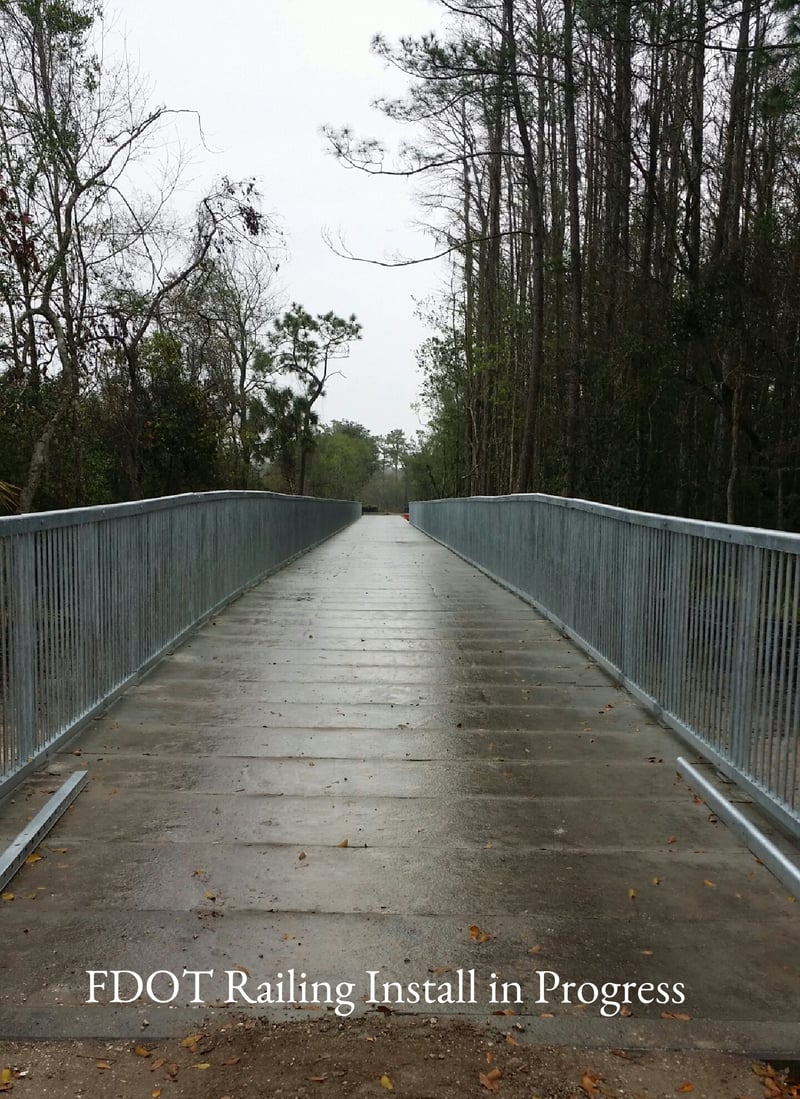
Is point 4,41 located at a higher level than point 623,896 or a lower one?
higher

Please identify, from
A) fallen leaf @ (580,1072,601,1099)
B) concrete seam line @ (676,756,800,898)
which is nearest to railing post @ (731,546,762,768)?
concrete seam line @ (676,756,800,898)

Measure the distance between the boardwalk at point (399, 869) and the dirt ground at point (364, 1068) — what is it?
74 mm

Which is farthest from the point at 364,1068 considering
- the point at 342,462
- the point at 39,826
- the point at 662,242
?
the point at 342,462

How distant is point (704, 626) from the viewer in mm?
4656

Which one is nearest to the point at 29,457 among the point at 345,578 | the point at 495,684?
the point at 345,578

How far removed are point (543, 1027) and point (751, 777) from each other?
6.19 feet

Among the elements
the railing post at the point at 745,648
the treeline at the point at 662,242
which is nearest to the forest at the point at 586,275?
the treeline at the point at 662,242

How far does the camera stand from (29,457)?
16359 millimetres

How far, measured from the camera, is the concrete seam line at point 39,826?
11.0 feet

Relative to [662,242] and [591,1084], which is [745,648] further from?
[662,242]

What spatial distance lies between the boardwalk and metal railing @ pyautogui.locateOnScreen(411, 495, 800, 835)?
0.85 ft

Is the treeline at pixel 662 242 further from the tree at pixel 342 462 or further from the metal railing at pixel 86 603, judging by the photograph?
the tree at pixel 342 462

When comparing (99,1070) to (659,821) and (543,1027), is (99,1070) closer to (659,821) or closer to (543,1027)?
(543,1027)

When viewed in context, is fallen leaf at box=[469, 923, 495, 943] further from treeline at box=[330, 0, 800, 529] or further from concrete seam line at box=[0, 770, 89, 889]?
treeline at box=[330, 0, 800, 529]
